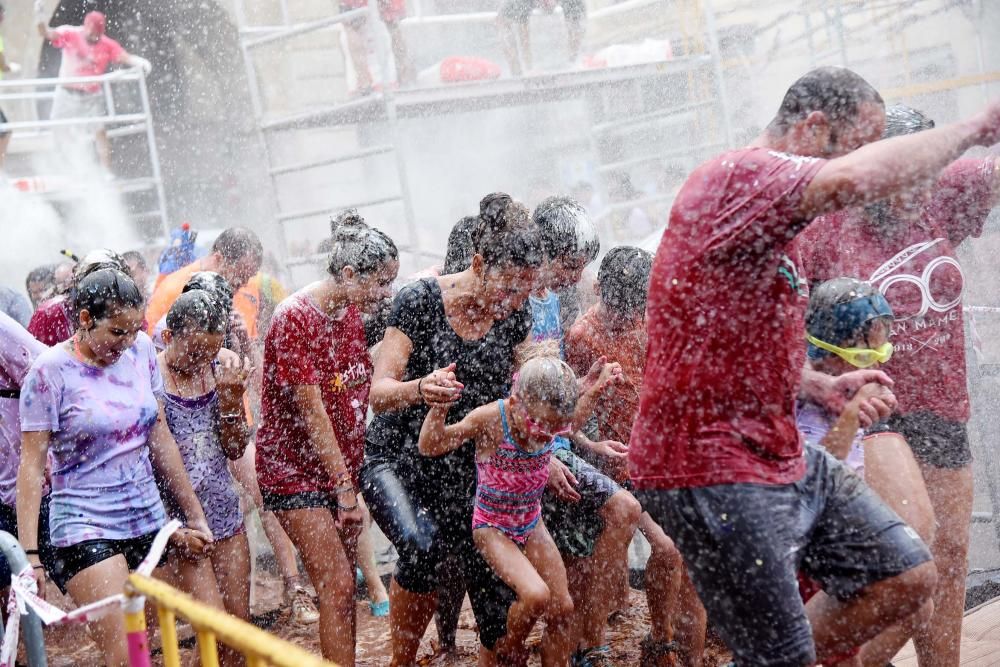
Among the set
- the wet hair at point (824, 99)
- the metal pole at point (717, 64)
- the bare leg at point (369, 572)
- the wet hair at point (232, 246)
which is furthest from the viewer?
the metal pole at point (717, 64)

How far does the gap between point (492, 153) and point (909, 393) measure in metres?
11.9

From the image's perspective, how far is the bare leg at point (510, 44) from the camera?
37.0 feet

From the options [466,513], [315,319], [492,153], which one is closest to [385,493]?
[466,513]

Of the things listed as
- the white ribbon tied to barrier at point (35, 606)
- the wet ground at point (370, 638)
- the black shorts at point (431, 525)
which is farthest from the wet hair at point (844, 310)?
the white ribbon tied to barrier at point (35, 606)

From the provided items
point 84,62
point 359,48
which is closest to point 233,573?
point 359,48

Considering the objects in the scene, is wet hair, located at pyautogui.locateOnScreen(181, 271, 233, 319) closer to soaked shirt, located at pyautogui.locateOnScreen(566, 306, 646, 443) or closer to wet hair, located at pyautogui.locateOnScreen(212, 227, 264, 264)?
soaked shirt, located at pyautogui.locateOnScreen(566, 306, 646, 443)

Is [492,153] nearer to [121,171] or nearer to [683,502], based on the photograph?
[121,171]

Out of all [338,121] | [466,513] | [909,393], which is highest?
[338,121]

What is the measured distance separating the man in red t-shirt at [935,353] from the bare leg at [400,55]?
23.2 ft

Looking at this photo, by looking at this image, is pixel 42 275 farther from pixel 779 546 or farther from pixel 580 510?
pixel 779 546

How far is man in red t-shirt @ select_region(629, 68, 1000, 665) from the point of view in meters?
2.77

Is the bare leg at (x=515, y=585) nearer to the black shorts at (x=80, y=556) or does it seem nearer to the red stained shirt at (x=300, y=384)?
the red stained shirt at (x=300, y=384)

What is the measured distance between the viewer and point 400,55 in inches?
406

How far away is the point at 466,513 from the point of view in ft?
14.3
